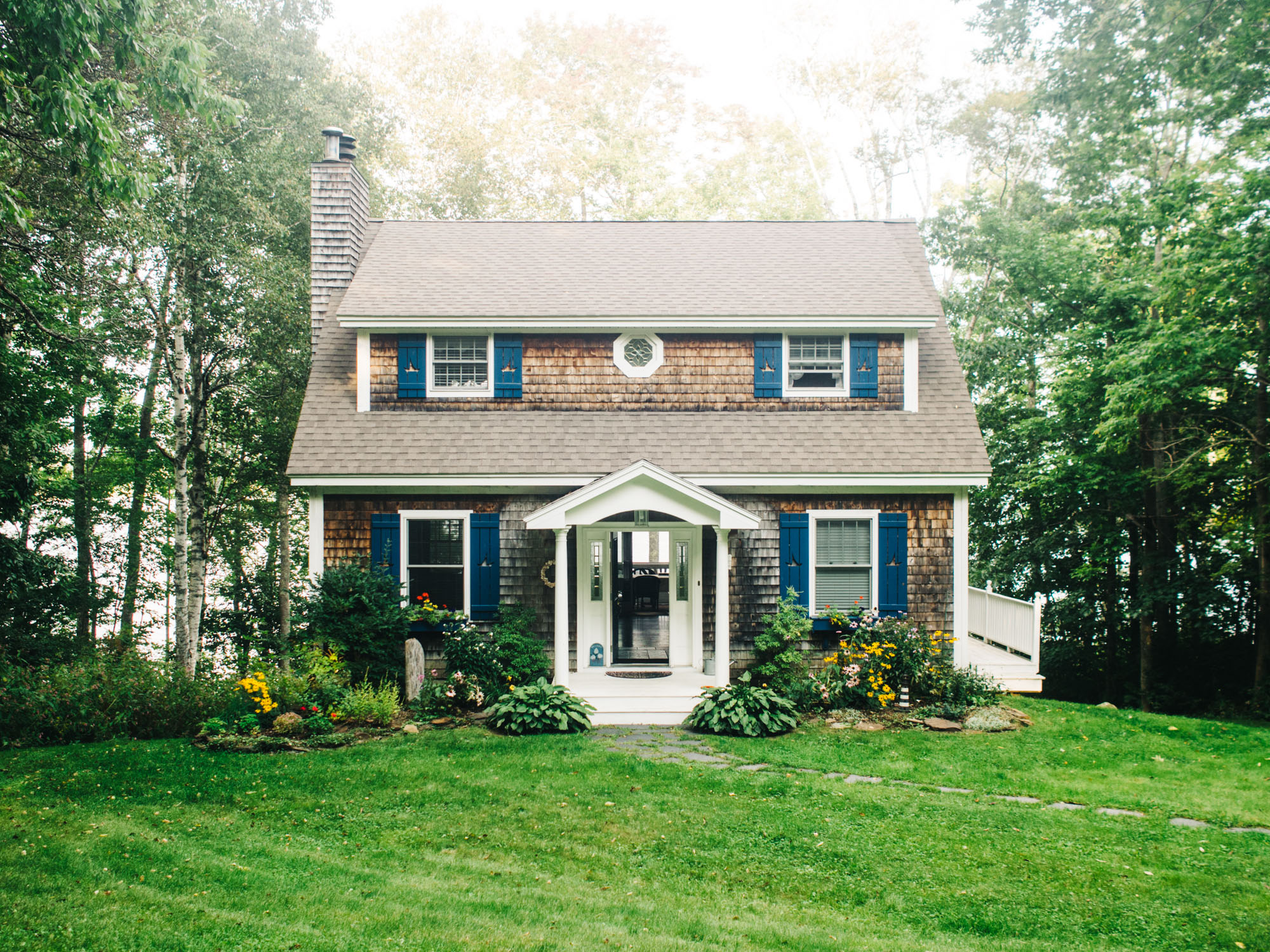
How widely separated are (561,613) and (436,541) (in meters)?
A: 2.21

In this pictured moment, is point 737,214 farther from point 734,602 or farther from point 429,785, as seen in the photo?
point 429,785

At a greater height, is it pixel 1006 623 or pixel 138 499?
pixel 138 499

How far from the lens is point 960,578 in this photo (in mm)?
11406

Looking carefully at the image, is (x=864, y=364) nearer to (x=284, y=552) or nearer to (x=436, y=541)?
(x=436, y=541)

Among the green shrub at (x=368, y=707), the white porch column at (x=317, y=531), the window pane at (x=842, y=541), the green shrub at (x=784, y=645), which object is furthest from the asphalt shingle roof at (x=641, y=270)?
the green shrub at (x=368, y=707)

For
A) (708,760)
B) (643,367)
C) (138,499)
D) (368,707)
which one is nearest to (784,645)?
(708,760)

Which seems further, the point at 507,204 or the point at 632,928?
the point at 507,204

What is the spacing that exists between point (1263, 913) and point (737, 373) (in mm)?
8751

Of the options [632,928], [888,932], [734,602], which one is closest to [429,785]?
[632,928]

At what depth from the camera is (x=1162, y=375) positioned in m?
11.8

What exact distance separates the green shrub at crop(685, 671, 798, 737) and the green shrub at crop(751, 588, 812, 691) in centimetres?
67

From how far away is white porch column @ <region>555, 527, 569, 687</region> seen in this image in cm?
1063

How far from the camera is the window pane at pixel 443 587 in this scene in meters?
11.4

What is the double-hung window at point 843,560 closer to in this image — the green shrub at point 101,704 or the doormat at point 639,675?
the doormat at point 639,675
